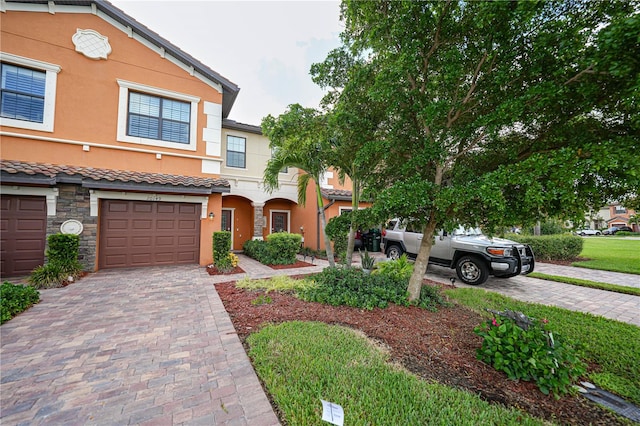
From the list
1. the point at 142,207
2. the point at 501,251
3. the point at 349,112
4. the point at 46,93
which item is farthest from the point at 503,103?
the point at 46,93

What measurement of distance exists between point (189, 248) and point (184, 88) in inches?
239

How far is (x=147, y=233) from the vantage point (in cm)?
823

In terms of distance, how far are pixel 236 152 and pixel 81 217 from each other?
6585 millimetres

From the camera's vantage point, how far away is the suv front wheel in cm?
674

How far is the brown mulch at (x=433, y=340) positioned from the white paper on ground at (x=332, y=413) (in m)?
1.12

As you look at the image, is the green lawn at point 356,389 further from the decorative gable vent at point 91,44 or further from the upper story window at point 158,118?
the decorative gable vent at point 91,44

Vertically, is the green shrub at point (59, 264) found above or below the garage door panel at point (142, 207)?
below

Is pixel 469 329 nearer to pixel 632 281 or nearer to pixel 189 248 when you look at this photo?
pixel 632 281

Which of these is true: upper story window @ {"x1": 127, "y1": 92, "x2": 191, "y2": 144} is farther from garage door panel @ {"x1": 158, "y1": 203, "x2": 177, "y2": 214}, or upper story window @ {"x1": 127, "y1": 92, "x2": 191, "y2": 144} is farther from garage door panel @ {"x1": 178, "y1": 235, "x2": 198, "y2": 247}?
garage door panel @ {"x1": 178, "y1": 235, "x2": 198, "y2": 247}

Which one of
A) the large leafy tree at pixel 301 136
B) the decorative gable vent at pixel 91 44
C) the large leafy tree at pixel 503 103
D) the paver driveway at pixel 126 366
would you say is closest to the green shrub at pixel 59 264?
the paver driveway at pixel 126 366

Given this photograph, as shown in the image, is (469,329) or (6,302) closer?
(469,329)

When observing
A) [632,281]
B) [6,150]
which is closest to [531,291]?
[632,281]

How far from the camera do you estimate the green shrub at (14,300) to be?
4023 millimetres

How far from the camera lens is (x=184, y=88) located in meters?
9.07
